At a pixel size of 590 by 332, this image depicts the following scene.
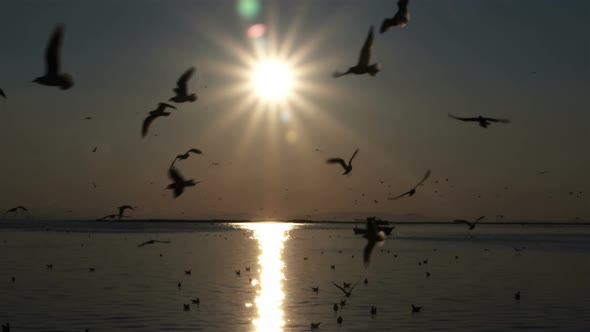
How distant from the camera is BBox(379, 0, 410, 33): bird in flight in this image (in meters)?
20.1

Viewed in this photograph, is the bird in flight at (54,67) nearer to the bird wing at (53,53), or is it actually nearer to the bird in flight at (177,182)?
the bird wing at (53,53)

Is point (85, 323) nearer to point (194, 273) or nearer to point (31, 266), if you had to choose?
point (194, 273)

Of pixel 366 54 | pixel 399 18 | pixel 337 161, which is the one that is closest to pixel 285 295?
pixel 337 161

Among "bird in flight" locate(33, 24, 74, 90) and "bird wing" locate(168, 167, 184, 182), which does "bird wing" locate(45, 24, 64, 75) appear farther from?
"bird wing" locate(168, 167, 184, 182)

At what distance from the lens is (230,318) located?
47.1 metres

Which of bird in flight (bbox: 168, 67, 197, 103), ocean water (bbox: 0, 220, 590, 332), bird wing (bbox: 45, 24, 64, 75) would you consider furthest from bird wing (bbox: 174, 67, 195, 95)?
ocean water (bbox: 0, 220, 590, 332)

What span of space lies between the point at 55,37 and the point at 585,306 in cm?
4410

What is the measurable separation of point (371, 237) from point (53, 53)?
8.70m

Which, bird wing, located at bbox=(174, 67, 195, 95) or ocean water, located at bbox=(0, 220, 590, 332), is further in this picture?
ocean water, located at bbox=(0, 220, 590, 332)

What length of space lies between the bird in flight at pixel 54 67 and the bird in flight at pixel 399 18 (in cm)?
737

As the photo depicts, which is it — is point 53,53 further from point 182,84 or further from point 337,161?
point 337,161

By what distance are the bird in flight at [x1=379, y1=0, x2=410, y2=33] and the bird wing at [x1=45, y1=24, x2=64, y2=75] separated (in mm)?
7532

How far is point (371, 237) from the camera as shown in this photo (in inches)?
812

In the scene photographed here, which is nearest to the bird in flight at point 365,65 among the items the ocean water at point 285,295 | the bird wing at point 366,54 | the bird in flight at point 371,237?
the bird wing at point 366,54
